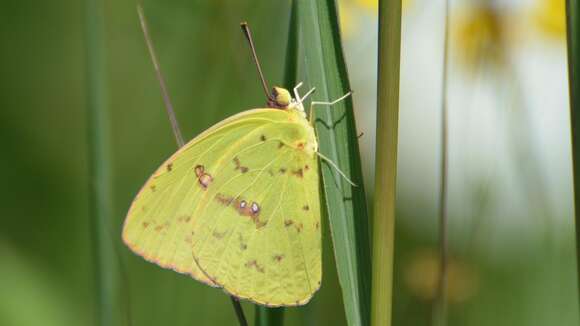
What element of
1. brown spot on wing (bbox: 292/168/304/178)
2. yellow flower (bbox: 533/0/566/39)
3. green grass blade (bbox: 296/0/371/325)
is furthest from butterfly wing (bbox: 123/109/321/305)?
yellow flower (bbox: 533/0/566/39)

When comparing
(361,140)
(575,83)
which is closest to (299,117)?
(361,140)

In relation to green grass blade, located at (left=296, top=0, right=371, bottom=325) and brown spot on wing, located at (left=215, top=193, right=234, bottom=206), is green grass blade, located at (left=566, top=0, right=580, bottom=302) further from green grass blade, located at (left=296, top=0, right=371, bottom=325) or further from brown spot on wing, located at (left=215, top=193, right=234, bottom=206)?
brown spot on wing, located at (left=215, top=193, right=234, bottom=206)

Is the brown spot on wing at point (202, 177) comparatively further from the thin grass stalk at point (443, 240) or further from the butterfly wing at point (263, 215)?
the thin grass stalk at point (443, 240)

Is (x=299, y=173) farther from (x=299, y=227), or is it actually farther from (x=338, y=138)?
(x=338, y=138)

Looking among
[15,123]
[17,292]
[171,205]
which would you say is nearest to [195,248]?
[171,205]

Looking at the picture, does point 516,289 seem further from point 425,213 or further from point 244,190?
point 244,190

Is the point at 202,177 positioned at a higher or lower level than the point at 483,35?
lower

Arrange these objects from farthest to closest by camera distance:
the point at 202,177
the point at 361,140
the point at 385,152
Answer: the point at 361,140
the point at 202,177
the point at 385,152
